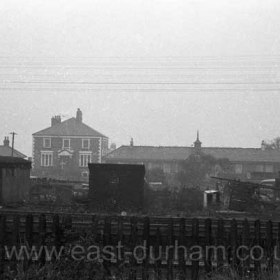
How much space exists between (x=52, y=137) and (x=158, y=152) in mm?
15674

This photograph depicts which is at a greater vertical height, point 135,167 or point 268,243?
point 135,167

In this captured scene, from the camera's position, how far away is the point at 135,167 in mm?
25906

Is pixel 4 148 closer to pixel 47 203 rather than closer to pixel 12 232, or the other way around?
pixel 47 203

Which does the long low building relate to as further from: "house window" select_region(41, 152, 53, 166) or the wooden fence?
the wooden fence

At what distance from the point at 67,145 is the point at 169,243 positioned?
68252 millimetres

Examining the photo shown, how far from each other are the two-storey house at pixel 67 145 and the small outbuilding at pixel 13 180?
4350 cm

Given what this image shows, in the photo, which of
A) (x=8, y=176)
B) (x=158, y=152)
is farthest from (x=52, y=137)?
(x=8, y=176)

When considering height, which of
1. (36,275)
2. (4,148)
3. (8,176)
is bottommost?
(36,275)

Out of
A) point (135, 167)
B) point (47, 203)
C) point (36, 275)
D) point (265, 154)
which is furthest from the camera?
point (265, 154)

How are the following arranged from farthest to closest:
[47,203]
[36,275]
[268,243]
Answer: [47,203]
[268,243]
[36,275]

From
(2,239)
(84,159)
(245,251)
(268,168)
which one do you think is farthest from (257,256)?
(84,159)

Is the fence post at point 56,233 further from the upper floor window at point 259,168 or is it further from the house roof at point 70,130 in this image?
the house roof at point 70,130

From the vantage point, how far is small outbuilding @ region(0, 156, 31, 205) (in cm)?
2711

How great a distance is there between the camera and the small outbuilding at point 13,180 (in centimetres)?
2711
